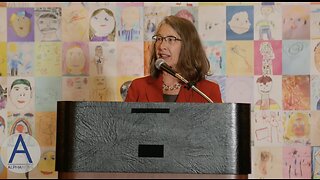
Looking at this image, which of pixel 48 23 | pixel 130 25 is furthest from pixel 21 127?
pixel 130 25

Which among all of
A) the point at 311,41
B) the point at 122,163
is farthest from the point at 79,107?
the point at 311,41

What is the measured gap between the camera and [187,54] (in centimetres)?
239

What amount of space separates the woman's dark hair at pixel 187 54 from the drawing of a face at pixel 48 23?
88 cm

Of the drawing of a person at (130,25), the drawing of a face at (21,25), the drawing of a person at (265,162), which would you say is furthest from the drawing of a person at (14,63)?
the drawing of a person at (265,162)

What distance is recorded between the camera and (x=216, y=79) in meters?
3.11

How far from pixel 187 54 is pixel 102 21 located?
87 centimetres

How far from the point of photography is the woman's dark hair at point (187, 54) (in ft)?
7.78

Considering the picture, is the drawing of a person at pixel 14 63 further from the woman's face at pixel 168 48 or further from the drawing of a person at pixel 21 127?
the woman's face at pixel 168 48

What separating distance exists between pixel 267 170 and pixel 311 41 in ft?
2.27

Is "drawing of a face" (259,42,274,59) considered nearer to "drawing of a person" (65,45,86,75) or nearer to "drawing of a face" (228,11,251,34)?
"drawing of a face" (228,11,251,34)

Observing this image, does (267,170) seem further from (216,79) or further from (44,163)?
(44,163)

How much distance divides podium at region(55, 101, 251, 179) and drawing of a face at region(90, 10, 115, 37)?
5.37ft

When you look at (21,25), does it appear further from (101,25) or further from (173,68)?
(173,68)

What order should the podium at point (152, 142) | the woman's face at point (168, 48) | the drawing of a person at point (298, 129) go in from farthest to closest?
the drawing of a person at point (298, 129) < the woman's face at point (168, 48) < the podium at point (152, 142)
